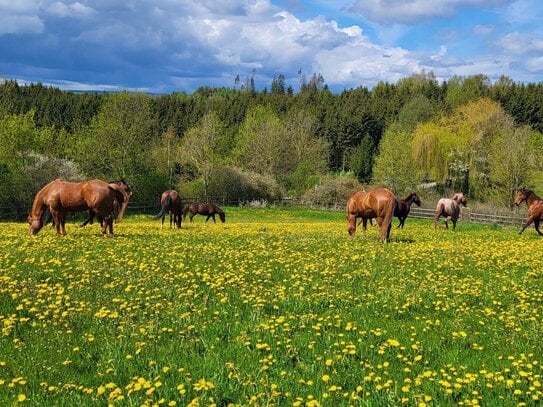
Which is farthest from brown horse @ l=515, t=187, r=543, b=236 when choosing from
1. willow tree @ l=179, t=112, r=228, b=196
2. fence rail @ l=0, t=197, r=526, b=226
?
willow tree @ l=179, t=112, r=228, b=196

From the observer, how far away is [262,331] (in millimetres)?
7820

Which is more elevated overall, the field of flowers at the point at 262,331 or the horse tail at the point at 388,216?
the horse tail at the point at 388,216

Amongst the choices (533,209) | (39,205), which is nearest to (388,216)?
(533,209)

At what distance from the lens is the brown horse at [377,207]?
20.0 m

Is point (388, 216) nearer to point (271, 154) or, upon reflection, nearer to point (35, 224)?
point (35, 224)

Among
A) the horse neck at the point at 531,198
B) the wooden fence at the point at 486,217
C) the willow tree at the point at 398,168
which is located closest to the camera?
the horse neck at the point at 531,198

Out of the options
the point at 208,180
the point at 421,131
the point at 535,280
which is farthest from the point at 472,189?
the point at 535,280

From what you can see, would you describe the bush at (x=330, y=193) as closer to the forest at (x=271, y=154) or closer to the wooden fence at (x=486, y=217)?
the forest at (x=271, y=154)

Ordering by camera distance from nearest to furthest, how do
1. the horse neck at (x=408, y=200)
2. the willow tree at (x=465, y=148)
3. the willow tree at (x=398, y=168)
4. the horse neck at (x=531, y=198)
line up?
the horse neck at (x=531, y=198) < the horse neck at (x=408, y=200) < the willow tree at (x=398, y=168) < the willow tree at (x=465, y=148)

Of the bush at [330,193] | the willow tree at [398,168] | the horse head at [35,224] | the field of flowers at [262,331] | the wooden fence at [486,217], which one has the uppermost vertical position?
the willow tree at [398,168]

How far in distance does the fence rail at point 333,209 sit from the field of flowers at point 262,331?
34587 mm

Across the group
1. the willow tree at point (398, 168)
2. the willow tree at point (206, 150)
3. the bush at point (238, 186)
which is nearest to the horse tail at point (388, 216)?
the bush at point (238, 186)

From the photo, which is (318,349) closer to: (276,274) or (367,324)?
(367,324)

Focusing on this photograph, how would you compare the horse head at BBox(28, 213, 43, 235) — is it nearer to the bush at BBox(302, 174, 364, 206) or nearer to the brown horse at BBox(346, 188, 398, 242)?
the brown horse at BBox(346, 188, 398, 242)
